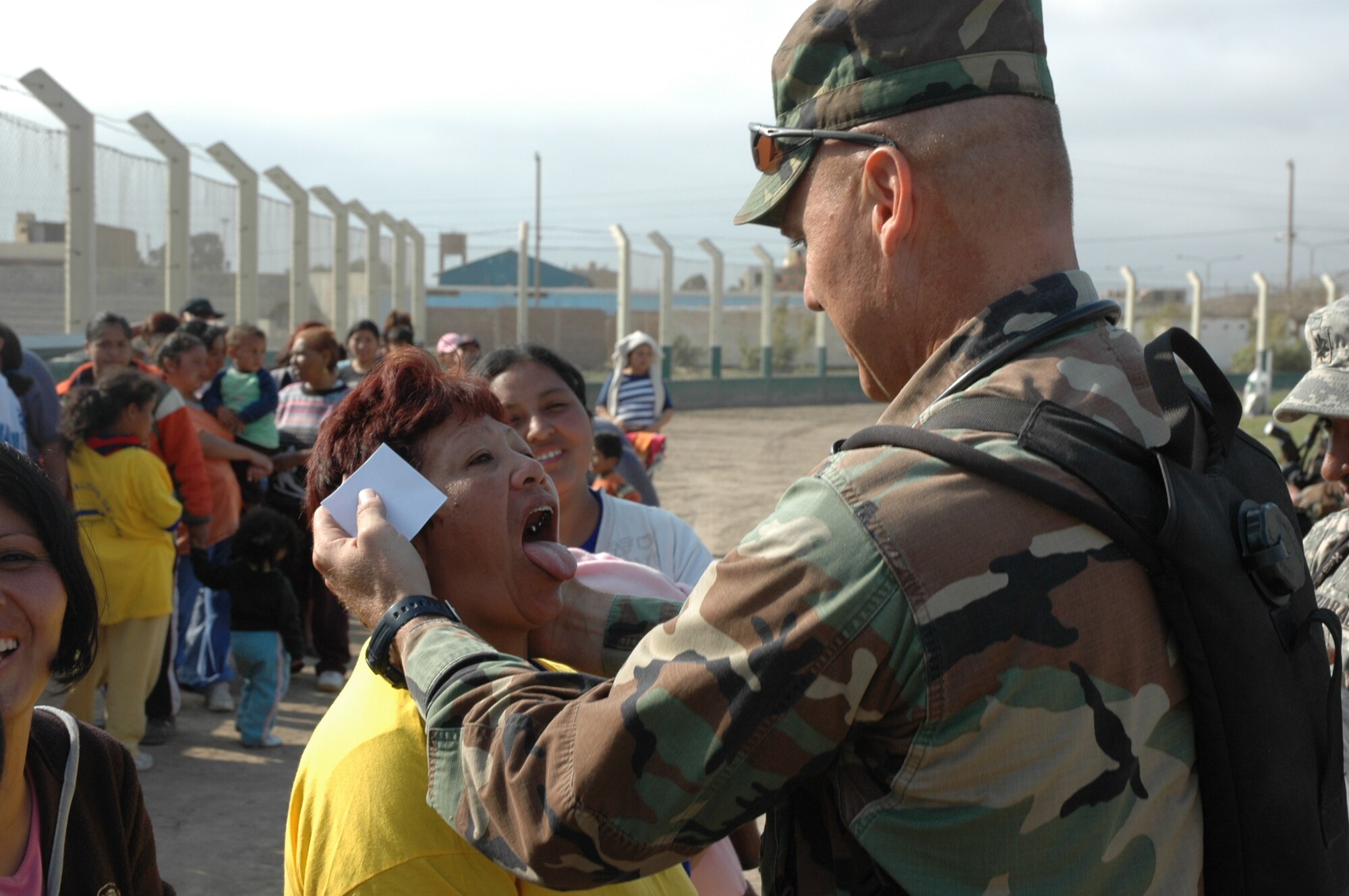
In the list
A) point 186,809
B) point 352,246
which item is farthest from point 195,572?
point 352,246

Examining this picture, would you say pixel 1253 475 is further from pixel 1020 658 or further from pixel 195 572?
pixel 195 572

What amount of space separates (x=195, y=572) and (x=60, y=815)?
4.73 meters

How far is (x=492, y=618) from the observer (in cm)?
240

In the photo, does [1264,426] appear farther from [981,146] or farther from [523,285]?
[981,146]

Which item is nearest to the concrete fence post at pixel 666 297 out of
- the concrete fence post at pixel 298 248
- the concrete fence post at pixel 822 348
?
the concrete fence post at pixel 822 348

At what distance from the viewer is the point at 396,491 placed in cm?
222

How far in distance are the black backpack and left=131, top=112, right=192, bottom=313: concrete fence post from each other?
13114mm

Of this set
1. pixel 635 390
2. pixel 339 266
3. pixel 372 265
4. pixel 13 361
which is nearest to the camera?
pixel 13 361

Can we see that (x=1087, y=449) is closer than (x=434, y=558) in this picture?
Yes

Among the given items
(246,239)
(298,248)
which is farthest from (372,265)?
(246,239)

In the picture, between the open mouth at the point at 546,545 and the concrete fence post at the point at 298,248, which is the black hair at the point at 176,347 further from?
the concrete fence post at the point at 298,248

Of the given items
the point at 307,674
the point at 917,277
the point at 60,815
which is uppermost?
the point at 917,277

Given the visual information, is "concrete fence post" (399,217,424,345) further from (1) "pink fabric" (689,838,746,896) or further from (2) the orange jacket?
(1) "pink fabric" (689,838,746,896)

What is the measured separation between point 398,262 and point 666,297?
7662mm
